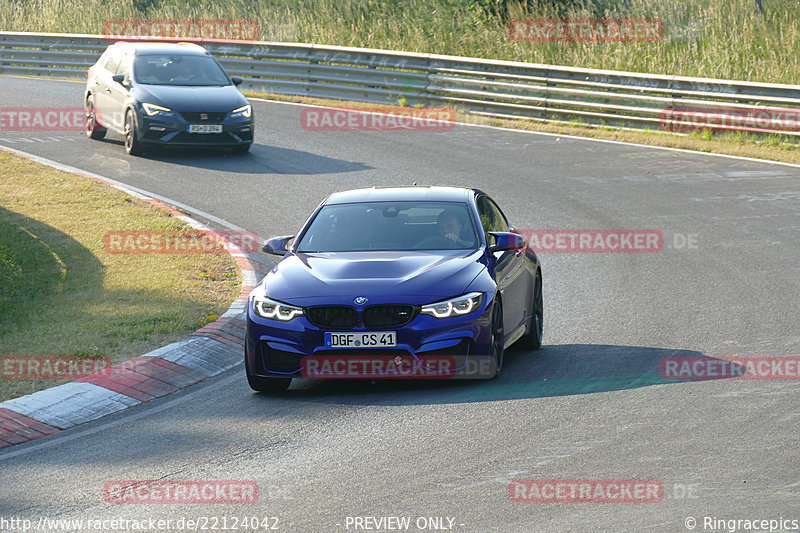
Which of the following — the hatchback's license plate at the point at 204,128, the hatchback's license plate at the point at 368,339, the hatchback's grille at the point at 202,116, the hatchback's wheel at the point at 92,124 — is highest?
the hatchback's license plate at the point at 368,339

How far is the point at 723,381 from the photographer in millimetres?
8875

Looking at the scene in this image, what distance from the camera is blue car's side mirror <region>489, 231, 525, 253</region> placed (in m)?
9.72

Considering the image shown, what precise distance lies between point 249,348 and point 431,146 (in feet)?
46.1

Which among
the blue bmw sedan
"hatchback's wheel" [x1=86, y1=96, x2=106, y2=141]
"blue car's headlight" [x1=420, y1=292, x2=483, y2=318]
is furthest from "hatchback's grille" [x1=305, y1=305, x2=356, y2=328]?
"hatchback's wheel" [x1=86, y1=96, x2=106, y2=141]

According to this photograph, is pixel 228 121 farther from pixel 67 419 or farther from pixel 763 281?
pixel 67 419

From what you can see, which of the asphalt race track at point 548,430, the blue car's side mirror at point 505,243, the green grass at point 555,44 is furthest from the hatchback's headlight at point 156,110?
the blue car's side mirror at point 505,243

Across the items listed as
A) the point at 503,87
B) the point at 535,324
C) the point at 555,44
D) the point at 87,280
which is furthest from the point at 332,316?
the point at 555,44

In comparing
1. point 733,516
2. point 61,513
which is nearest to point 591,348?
point 733,516

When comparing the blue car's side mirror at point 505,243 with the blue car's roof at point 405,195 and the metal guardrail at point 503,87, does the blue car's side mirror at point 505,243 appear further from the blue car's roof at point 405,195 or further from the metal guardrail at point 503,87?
the metal guardrail at point 503,87

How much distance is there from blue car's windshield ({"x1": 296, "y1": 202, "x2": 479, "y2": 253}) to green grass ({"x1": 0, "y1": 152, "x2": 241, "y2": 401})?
5.31 feet

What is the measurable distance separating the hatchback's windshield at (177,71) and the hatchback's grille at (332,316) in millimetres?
13994

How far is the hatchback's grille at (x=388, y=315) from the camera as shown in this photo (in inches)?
339

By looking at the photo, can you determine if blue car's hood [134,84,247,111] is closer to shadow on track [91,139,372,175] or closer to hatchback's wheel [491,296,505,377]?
shadow on track [91,139,372,175]

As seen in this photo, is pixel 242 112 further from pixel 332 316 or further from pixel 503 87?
pixel 332 316
